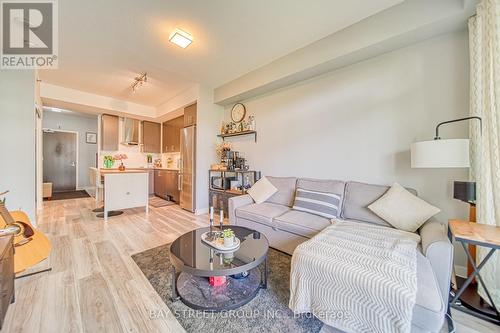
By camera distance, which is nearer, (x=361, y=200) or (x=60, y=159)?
(x=361, y=200)

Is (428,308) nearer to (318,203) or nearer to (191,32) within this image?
(318,203)

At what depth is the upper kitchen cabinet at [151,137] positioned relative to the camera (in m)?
6.06

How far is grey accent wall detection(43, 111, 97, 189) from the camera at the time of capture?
6648 mm

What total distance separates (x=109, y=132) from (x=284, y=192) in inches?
212

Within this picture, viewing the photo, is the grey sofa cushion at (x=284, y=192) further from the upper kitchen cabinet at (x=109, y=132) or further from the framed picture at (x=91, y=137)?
the framed picture at (x=91, y=137)

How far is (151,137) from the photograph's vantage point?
245 inches

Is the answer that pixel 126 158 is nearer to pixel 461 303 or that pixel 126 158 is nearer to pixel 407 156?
pixel 407 156

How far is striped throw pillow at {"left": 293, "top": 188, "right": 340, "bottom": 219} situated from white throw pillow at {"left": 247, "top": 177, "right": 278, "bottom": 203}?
0.51m

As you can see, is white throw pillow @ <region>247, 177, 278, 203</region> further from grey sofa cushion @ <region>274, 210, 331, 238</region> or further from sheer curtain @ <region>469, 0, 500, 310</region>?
sheer curtain @ <region>469, 0, 500, 310</region>

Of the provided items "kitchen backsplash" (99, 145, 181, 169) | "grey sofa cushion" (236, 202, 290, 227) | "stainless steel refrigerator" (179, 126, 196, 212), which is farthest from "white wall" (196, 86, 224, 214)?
"kitchen backsplash" (99, 145, 181, 169)

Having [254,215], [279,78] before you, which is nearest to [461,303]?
[254,215]

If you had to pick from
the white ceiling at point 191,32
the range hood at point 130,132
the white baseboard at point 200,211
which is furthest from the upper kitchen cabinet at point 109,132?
the white baseboard at point 200,211

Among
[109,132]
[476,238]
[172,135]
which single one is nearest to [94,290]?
[476,238]
